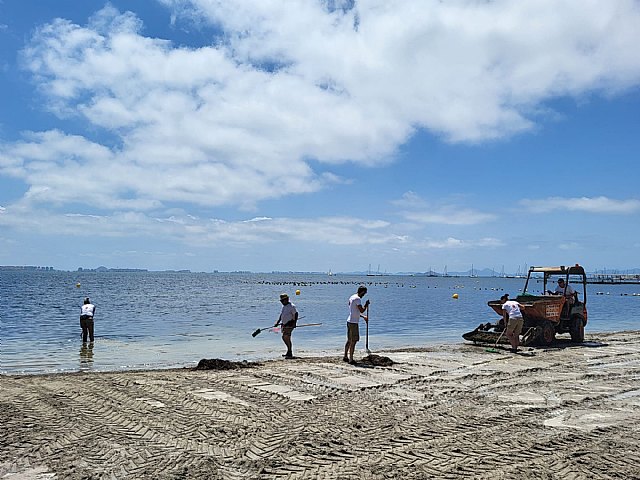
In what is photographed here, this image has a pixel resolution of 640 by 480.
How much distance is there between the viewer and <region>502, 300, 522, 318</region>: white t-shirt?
15.1m

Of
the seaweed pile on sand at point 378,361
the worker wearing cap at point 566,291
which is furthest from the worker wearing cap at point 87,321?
the worker wearing cap at point 566,291

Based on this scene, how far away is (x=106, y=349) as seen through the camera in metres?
18.5

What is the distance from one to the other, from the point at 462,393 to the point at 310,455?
423cm

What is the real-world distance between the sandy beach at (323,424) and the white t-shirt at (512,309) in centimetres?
324

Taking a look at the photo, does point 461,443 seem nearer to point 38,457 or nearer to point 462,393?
point 462,393

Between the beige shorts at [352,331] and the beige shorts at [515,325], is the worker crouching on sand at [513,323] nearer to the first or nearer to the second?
the beige shorts at [515,325]

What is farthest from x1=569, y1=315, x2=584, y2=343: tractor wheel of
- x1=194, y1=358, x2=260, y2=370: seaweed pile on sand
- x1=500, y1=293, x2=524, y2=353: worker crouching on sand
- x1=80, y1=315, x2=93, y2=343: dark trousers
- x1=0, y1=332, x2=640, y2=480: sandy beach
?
x1=80, y1=315, x2=93, y2=343: dark trousers

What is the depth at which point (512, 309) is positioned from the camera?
49.9ft

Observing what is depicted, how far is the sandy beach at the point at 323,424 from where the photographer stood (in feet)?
18.5

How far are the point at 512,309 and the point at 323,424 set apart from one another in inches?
374

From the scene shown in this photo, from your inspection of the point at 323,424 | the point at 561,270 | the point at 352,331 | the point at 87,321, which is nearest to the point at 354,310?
the point at 352,331

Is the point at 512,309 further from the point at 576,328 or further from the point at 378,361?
the point at 378,361

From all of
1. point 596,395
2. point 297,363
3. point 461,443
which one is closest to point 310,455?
point 461,443

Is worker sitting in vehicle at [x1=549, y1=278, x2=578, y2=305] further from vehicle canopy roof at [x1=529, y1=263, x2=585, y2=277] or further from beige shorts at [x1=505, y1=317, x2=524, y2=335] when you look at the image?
beige shorts at [x1=505, y1=317, x2=524, y2=335]
